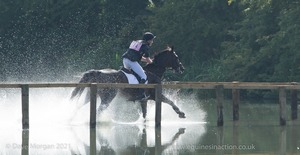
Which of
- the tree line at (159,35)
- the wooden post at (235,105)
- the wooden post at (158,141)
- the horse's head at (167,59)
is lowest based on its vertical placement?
the wooden post at (158,141)

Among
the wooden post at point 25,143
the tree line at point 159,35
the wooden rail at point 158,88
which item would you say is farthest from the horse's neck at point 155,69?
the tree line at point 159,35

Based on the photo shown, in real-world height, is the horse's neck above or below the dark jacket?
below

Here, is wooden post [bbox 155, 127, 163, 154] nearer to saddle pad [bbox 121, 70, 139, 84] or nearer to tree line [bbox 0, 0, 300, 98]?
saddle pad [bbox 121, 70, 139, 84]

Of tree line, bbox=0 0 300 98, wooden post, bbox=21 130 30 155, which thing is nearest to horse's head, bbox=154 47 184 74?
wooden post, bbox=21 130 30 155

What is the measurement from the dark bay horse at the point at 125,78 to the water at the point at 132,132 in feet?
1.56

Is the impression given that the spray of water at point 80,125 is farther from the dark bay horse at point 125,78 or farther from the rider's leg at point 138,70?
the rider's leg at point 138,70

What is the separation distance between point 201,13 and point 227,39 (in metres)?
1.76

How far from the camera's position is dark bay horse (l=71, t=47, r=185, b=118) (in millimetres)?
25375

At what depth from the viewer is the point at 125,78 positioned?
25.5m

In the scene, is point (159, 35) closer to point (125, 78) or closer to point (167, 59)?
point (167, 59)

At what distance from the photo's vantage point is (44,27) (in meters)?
55.2

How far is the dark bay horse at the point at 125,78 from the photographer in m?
25.4

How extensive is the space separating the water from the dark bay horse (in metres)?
0.48

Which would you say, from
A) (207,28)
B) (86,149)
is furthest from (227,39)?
(86,149)
